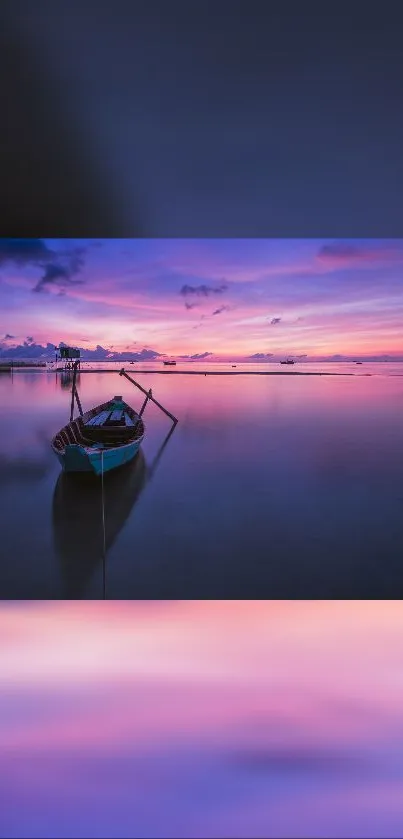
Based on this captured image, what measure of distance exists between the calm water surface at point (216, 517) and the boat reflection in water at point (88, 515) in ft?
0.07

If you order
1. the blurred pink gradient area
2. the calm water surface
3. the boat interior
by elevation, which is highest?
the boat interior

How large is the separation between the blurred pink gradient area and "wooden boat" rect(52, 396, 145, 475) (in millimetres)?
3474

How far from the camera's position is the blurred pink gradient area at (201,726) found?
1176 millimetres

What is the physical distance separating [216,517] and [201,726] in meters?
5.02

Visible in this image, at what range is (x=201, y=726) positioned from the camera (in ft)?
5.03

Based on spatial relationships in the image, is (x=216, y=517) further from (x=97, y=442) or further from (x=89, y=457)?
(x=97, y=442)

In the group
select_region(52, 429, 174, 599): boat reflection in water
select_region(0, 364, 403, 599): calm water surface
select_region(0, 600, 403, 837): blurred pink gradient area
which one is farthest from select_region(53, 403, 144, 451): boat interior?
select_region(0, 600, 403, 837): blurred pink gradient area

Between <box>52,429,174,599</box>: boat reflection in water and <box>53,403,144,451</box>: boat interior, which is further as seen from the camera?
<box>53,403,144,451</box>: boat interior

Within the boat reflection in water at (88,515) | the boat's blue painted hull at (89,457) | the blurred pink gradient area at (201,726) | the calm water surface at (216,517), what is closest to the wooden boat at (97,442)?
the boat's blue painted hull at (89,457)

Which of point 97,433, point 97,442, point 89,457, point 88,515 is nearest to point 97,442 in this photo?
point 97,442

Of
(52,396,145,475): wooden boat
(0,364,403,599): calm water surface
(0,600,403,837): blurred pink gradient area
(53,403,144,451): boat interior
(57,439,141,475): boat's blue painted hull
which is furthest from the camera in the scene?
(53,403,144,451): boat interior

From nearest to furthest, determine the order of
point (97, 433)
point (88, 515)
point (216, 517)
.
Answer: point (88, 515) → point (216, 517) → point (97, 433)

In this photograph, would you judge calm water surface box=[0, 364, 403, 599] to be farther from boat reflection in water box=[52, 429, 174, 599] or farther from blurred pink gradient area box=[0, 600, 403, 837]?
blurred pink gradient area box=[0, 600, 403, 837]

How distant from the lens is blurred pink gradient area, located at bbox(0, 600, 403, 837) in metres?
1.18
